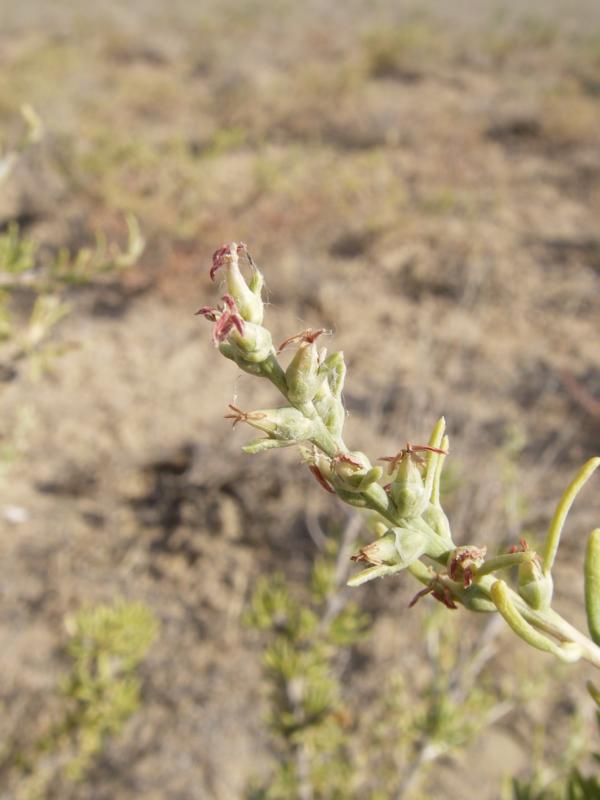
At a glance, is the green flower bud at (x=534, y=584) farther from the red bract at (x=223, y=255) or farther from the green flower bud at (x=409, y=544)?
the red bract at (x=223, y=255)

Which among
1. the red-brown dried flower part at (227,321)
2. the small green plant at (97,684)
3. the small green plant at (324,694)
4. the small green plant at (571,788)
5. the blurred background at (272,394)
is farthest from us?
the blurred background at (272,394)

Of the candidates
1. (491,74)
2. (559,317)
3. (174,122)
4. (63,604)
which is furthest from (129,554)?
(491,74)

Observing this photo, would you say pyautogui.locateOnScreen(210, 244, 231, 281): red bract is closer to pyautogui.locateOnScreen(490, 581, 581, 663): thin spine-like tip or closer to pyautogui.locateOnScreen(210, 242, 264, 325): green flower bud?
pyautogui.locateOnScreen(210, 242, 264, 325): green flower bud

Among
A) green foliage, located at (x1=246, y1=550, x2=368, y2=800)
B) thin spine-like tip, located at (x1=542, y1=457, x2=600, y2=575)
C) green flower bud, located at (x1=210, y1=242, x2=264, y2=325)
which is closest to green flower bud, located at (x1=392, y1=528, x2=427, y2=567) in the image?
thin spine-like tip, located at (x1=542, y1=457, x2=600, y2=575)

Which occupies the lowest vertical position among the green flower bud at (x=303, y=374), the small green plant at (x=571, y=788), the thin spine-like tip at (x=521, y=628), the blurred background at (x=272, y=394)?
the blurred background at (x=272, y=394)

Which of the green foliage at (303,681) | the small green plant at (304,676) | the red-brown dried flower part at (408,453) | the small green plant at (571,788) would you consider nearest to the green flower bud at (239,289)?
the red-brown dried flower part at (408,453)

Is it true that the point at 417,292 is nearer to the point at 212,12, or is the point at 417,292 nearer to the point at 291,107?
the point at 291,107
